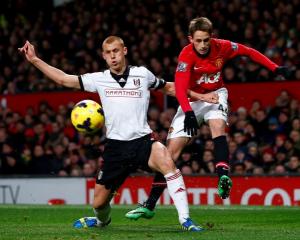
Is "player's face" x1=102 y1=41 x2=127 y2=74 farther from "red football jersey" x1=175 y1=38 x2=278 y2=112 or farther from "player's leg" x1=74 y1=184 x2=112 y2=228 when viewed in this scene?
"player's leg" x1=74 y1=184 x2=112 y2=228

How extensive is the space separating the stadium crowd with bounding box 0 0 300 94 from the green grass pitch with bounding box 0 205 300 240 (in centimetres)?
524

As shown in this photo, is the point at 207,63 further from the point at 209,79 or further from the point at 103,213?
the point at 103,213

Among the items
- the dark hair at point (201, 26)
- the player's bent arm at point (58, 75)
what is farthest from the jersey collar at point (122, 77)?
the dark hair at point (201, 26)

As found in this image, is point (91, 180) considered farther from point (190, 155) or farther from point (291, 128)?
point (291, 128)

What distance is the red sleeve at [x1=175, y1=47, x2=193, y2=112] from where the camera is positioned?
945 centimetres

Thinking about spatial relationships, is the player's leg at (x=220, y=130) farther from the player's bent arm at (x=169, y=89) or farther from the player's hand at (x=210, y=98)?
the player's bent arm at (x=169, y=89)

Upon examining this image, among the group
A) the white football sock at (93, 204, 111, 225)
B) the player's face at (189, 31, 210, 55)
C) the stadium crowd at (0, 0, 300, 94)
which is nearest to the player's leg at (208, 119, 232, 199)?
the player's face at (189, 31, 210, 55)

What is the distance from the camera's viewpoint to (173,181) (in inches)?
338

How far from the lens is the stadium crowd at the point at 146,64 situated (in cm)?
1622

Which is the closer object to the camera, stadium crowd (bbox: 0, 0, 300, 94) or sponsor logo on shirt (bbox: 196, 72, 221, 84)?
sponsor logo on shirt (bbox: 196, 72, 221, 84)

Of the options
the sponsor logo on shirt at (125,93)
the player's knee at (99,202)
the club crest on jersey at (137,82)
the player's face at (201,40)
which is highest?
the player's face at (201,40)

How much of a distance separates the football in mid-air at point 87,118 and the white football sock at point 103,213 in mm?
794

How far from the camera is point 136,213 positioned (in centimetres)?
951

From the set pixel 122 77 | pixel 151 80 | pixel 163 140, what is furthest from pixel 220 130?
pixel 163 140
